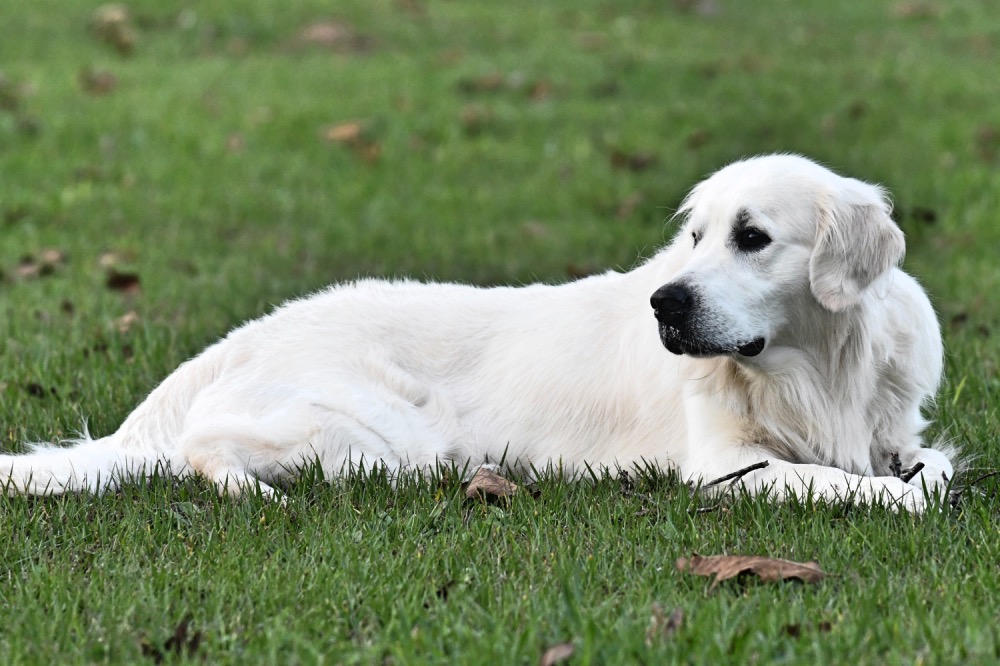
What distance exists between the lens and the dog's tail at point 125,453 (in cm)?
392

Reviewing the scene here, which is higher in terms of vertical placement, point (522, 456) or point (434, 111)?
point (522, 456)

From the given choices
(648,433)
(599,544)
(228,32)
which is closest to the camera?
(599,544)

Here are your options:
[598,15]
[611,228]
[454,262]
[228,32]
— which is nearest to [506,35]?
[598,15]

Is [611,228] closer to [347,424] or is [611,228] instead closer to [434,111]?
[434,111]

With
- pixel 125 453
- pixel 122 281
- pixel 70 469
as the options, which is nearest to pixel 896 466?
pixel 125 453

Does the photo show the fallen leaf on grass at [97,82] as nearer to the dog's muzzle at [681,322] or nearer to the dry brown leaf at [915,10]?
the dog's muzzle at [681,322]

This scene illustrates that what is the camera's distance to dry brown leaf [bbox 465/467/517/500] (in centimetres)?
390

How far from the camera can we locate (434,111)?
36.9 ft

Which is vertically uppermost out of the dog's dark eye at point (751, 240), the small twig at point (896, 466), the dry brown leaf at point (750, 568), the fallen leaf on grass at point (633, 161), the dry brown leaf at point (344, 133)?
the dog's dark eye at point (751, 240)

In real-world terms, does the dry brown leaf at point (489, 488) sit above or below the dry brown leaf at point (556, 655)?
below

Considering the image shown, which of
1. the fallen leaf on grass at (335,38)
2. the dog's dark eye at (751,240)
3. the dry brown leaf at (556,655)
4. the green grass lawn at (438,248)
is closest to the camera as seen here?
the dry brown leaf at (556,655)

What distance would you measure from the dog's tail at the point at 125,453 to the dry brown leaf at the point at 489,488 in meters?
0.94

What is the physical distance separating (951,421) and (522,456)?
159cm

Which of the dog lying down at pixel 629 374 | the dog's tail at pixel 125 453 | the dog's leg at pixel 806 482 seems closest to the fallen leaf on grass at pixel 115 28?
the dog lying down at pixel 629 374
